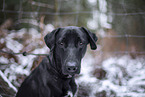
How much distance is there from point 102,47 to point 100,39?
222 millimetres

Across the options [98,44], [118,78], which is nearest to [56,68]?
[118,78]

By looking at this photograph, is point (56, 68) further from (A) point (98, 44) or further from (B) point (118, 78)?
(A) point (98, 44)

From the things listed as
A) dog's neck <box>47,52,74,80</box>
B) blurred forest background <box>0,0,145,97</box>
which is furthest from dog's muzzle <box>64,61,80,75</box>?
blurred forest background <box>0,0,145,97</box>

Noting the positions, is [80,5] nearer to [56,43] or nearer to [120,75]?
[120,75]

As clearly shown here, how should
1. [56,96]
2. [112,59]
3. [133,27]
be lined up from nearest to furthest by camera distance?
Result: [56,96], [112,59], [133,27]

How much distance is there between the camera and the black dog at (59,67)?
171 centimetres

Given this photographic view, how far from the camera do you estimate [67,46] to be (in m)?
1.77

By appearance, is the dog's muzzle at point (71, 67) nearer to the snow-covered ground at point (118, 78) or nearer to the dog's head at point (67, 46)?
the dog's head at point (67, 46)

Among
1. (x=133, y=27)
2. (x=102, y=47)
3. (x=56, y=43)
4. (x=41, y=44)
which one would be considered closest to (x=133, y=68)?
(x=102, y=47)

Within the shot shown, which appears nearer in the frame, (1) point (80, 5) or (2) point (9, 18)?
(2) point (9, 18)

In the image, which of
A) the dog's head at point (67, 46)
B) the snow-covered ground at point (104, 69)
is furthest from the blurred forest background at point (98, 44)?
the dog's head at point (67, 46)

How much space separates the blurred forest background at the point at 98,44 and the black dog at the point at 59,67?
4.39 feet

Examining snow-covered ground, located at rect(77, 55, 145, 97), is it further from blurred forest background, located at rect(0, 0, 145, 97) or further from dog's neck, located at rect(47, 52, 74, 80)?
dog's neck, located at rect(47, 52, 74, 80)

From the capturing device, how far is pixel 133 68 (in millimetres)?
3883
